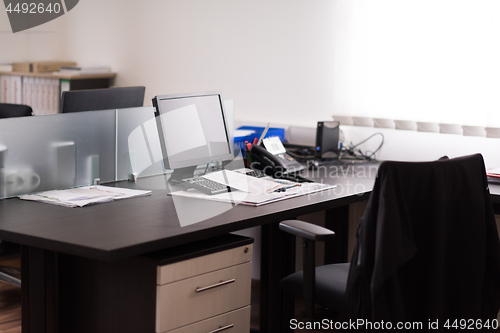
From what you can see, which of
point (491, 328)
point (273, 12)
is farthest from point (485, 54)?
point (491, 328)

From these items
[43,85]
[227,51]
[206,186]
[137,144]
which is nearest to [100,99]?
[137,144]

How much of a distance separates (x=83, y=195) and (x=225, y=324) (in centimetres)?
75

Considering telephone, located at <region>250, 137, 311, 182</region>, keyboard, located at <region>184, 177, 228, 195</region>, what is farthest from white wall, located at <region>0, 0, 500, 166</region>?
keyboard, located at <region>184, 177, 228, 195</region>

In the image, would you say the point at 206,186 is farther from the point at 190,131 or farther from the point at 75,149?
the point at 75,149

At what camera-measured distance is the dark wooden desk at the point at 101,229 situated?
1617mm

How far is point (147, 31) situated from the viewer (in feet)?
13.8

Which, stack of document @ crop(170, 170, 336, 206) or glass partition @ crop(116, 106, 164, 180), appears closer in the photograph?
stack of document @ crop(170, 170, 336, 206)

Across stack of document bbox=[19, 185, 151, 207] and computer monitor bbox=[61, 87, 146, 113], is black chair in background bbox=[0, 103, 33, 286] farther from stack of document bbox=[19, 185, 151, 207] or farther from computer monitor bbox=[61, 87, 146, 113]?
computer monitor bbox=[61, 87, 146, 113]

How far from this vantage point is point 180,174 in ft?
8.30

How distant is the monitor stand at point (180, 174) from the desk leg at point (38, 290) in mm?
730

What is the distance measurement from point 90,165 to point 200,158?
47 centimetres

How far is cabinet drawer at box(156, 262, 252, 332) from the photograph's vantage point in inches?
70.1

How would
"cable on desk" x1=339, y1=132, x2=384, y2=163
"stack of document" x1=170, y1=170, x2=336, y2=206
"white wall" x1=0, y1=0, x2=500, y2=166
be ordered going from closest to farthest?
"stack of document" x1=170, y1=170, x2=336, y2=206 → "cable on desk" x1=339, y1=132, x2=384, y2=163 → "white wall" x1=0, y1=0, x2=500, y2=166

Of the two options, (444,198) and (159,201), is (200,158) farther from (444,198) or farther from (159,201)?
(444,198)
